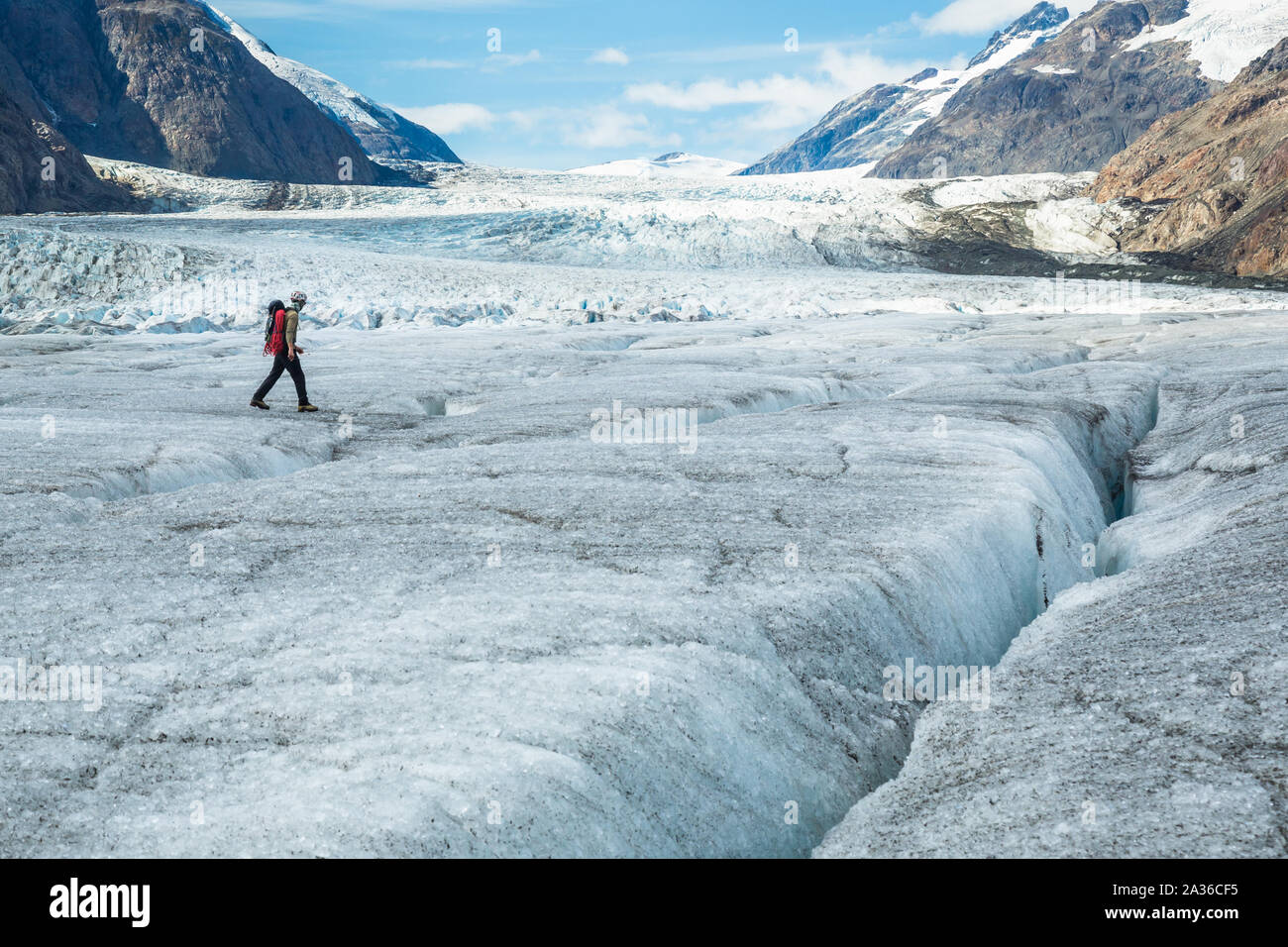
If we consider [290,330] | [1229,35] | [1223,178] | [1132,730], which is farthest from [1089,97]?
[1132,730]

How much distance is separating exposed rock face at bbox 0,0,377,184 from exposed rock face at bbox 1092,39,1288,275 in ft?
188

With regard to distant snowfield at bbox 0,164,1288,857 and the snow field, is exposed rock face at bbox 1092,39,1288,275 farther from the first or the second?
the snow field

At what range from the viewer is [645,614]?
419 cm

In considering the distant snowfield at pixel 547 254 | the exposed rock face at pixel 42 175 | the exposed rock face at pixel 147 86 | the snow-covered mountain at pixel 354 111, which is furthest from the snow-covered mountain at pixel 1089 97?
the exposed rock face at pixel 42 175

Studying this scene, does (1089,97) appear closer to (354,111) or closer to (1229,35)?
(1229,35)

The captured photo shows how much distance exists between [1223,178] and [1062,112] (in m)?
111

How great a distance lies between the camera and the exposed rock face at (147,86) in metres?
74.4

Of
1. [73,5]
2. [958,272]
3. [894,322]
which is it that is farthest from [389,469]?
[73,5]

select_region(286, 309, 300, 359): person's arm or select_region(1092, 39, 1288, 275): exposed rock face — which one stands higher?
select_region(1092, 39, 1288, 275): exposed rock face

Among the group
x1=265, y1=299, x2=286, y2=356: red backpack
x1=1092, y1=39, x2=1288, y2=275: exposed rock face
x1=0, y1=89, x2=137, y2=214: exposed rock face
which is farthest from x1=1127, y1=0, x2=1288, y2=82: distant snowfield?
x1=265, y1=299, x2=286, y2=356: red backpack

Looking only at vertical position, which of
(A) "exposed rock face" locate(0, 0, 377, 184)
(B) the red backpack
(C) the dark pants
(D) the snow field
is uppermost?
(A) "exposed rock face" locate(0, 0, 377, 184)

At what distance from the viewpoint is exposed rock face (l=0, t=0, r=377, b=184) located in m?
74.4

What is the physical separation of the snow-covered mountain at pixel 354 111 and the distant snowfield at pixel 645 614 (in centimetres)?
10177
